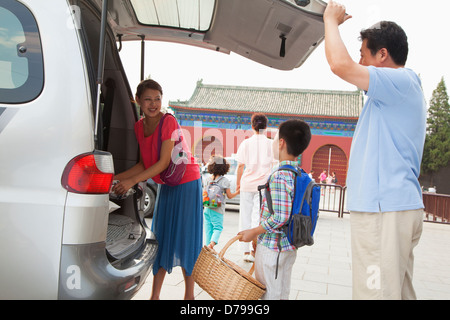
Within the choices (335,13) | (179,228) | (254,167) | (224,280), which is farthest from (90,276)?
(254,167)

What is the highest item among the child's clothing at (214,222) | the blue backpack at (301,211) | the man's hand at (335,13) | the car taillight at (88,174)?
the man's hand at (335,13)

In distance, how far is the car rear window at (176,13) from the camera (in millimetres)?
2996

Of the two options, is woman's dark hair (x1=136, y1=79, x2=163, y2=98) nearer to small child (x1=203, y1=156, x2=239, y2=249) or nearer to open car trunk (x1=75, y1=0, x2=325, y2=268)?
open car trunk (x1=75, y1=0, x2=325, y2=268)

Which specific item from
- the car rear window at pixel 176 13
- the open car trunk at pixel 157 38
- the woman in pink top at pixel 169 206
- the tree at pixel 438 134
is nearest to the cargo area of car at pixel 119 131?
the open car trunk at pixel 157 38

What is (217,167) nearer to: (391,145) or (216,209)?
(216,209)

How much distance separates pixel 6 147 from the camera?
5.65 feet

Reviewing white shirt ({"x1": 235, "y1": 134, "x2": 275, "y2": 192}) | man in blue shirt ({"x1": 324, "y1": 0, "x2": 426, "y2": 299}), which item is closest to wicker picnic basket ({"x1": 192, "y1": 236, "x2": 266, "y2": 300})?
man in blue shirt ({"x1": 324, "y1": 0, "x2": 426, "y2": 299})

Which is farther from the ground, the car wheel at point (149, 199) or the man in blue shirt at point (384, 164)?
the man in blue shirt at point (384, 164)

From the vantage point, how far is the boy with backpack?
2.34 meters

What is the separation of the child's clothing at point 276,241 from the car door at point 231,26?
941 mm

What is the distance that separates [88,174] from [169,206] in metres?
1.39

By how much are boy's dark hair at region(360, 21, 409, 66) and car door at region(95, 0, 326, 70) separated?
34 centimetres

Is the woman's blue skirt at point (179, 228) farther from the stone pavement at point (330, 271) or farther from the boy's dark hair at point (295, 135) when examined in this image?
the boy's dark hair at point (295, 135)
